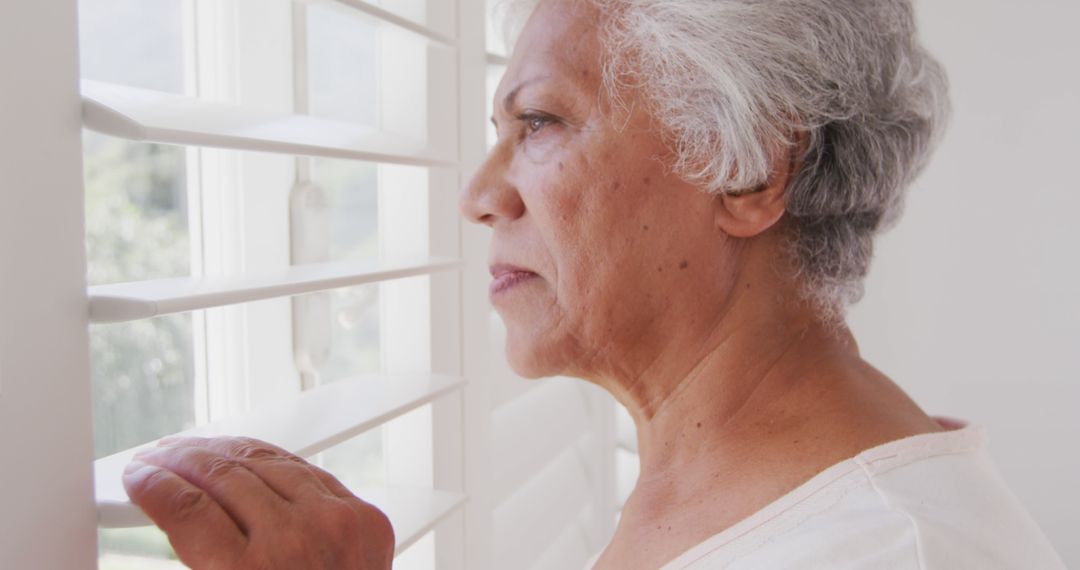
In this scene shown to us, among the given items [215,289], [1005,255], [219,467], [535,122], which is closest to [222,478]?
[219,467]

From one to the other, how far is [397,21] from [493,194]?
239mm

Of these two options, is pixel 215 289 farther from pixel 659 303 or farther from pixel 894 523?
pixel 894 523

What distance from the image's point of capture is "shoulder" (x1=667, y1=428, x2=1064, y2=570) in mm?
872

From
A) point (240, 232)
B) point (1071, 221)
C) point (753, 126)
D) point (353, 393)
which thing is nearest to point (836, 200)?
point (753, 126)

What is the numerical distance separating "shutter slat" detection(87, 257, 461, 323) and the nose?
0.14 meters

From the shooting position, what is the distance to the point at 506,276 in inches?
47.6

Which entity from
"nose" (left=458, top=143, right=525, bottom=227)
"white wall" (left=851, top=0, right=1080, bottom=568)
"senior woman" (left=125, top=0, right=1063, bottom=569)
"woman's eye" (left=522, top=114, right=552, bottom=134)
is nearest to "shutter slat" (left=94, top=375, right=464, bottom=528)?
"senior woman" (left=125, top=0, right=1063, bottom=569)

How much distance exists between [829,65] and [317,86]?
0.70m

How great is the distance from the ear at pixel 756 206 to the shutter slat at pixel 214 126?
388 mm

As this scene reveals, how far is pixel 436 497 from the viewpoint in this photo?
4.26ft

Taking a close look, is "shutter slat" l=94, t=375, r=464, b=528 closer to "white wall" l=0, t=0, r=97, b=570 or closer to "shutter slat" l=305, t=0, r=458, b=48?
"white wall" l=0, t=0, r=97, b=570

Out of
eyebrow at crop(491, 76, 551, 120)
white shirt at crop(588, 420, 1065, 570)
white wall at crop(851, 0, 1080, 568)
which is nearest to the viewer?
white shirt at crop(588, 420, 1065, 570)

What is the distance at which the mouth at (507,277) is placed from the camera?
1.19 meters

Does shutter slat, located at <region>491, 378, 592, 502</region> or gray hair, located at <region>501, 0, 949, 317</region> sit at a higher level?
gray hair, located at <region>501, 0, 949, 317</region>
